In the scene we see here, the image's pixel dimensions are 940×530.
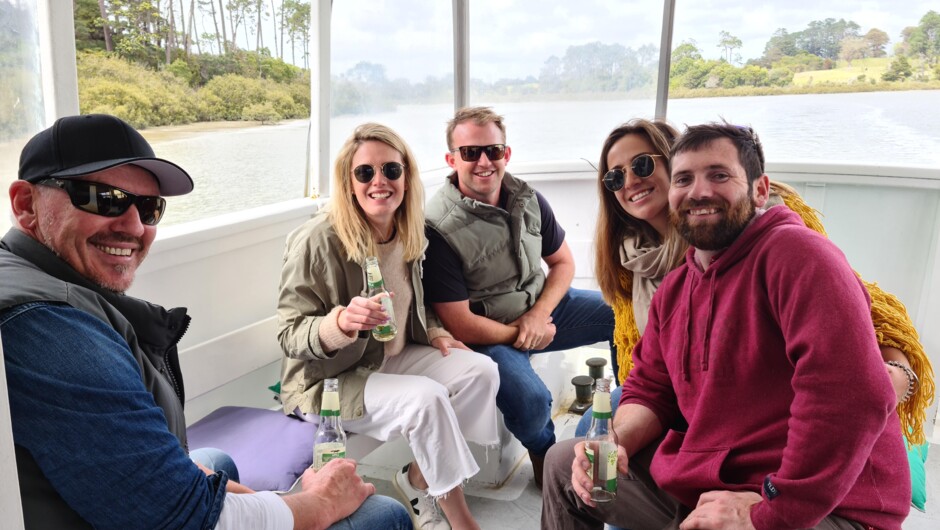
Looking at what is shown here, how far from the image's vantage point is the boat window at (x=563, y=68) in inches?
180

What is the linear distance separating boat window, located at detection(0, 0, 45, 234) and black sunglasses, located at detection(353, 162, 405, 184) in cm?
100

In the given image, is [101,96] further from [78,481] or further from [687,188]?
[687,188]

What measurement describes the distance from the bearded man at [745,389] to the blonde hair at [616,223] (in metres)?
0.43

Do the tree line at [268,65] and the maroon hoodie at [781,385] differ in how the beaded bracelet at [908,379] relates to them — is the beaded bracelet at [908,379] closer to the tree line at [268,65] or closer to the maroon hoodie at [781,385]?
the maroon hoodie at [781,385]

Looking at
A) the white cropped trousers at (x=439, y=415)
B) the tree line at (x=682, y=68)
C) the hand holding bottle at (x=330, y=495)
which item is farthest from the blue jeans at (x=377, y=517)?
the tree line at (x=682, y=68)

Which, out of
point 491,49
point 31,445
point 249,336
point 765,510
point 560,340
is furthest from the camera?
point 491,49

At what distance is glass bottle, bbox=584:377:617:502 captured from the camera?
1.88 meters

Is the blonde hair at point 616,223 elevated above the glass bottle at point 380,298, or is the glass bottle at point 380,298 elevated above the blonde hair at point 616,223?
the blonde hair at point 616,223

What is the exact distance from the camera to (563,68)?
15.7 feet

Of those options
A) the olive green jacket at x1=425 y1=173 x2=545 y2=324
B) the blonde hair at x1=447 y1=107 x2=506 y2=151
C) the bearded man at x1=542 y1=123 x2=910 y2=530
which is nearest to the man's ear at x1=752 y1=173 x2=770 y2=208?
the bearded man at x1=542 y1=123 x2=910 y2=530

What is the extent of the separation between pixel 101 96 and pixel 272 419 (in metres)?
1.21

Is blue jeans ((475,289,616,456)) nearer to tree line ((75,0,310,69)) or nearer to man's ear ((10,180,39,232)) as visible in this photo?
tree line ((75,0,310,69))

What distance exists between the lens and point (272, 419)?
263 centimetres

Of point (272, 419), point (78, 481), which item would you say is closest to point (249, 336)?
point (272, 419)
